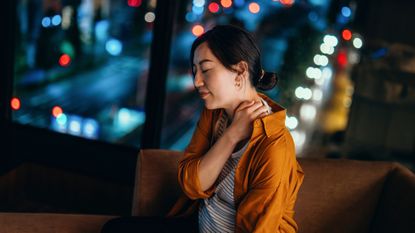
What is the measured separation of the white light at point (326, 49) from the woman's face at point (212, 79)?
1389 millimetres

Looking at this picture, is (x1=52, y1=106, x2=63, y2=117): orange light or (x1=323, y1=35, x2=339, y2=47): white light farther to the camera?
(x1=52, y1=106, x2=63, y2=117): orange light

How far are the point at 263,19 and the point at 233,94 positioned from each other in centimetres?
143

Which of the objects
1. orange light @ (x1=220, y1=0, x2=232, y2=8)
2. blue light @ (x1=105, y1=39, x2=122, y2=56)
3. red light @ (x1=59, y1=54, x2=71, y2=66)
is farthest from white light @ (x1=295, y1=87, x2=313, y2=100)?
red light @ (x1=59, y1=54, x2=71, y2=66)

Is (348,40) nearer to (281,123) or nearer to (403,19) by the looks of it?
(403,19)

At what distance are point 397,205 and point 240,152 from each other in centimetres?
68

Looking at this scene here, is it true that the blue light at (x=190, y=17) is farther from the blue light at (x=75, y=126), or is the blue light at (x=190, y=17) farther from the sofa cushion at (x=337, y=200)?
the sofa cushion at (x=337, y=200)

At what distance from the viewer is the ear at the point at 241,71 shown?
62.3 inches

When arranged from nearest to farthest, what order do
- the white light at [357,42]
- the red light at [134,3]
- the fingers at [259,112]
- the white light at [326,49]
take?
1. the fingers at [259,112]
2. the white light at [357,42]
3. the white light at [326,49]
4. the red light at [134,3]

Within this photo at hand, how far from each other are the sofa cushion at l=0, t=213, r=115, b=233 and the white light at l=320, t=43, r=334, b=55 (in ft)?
5.10

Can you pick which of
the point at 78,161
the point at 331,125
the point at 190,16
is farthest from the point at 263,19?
the point at 78,161

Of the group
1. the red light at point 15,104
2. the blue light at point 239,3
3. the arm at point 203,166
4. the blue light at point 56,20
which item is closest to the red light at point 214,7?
the blue light at point 239,3

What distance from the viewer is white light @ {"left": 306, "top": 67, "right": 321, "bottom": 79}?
2.96m

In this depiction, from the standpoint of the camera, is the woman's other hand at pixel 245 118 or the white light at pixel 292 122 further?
the white light at pixel 292 122

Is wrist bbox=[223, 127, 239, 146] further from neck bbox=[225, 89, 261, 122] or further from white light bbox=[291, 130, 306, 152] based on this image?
white light bbox=[291, 130, 306, 152]
